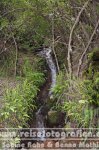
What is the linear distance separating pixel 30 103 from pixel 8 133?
196cm


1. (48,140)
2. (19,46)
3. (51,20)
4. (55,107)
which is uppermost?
(51,20)

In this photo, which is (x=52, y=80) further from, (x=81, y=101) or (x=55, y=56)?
(x=81, y=101)

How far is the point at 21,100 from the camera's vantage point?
8.49 metres

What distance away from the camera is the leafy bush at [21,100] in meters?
7.62

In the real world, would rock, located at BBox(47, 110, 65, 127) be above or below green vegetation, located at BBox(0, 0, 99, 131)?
below

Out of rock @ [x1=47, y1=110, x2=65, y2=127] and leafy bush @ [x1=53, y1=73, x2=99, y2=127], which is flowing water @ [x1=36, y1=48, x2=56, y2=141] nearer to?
rock @ [x1=47, y1=110, x2=65, y2=127]

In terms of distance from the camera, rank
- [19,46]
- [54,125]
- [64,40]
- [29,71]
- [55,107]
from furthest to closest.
A: [19,46] < [64,40] < [29,71] < [55,107] < [54,125]

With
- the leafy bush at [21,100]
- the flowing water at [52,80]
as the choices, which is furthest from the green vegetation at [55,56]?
the flowing water at [52,80]

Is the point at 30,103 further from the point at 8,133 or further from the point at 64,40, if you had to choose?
the point at 64,40

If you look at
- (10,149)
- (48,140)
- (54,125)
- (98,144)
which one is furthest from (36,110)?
(98,144)

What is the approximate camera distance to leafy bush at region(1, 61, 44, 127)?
7625mm

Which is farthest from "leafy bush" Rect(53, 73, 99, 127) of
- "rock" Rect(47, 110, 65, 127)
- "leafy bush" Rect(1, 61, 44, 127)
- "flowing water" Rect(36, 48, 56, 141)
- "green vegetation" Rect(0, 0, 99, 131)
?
"leafy bush" Rect(1, 61, 44, 127)

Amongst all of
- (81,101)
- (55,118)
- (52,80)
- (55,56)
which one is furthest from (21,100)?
(55,56)

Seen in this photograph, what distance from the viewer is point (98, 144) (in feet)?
21.6
